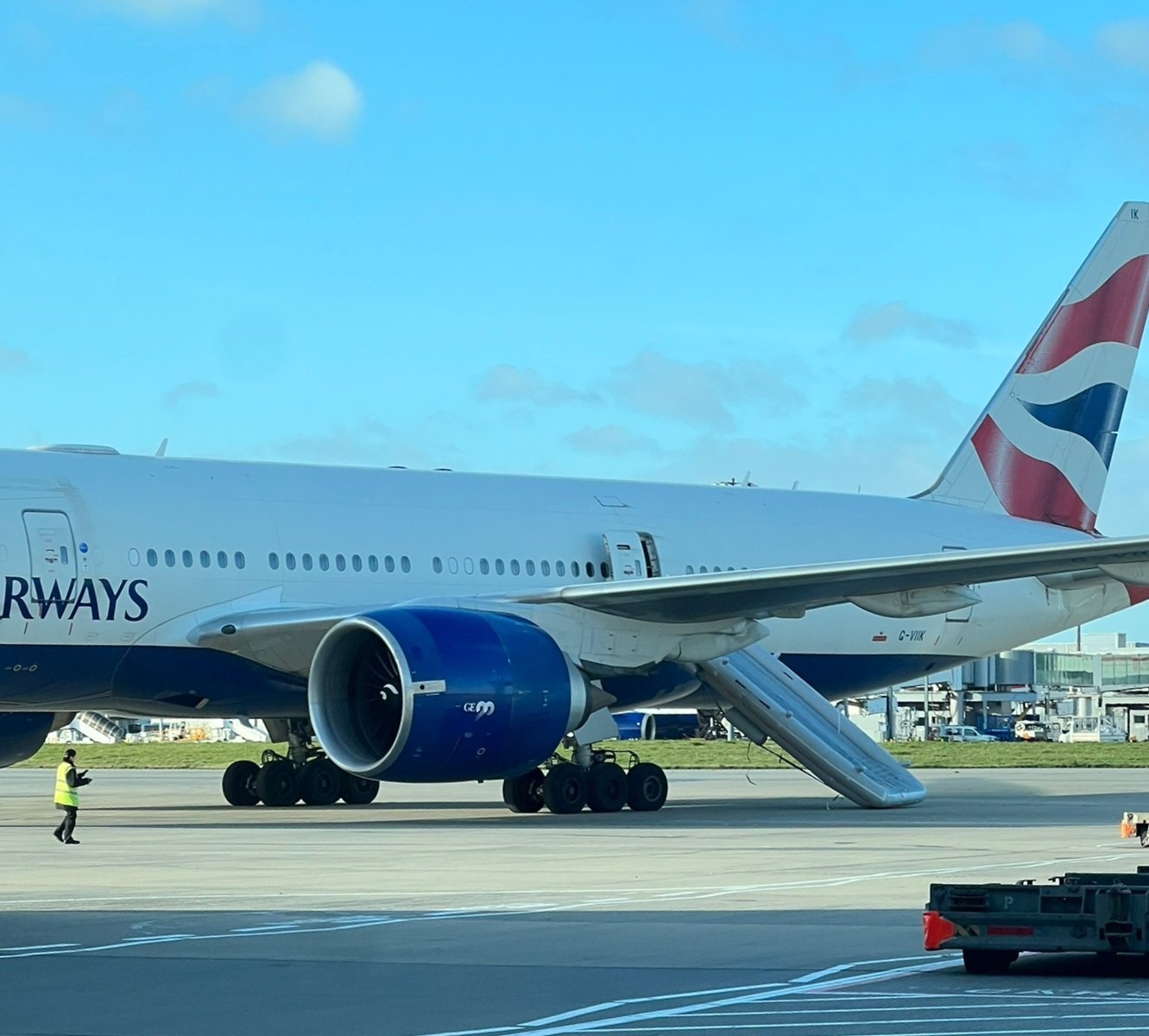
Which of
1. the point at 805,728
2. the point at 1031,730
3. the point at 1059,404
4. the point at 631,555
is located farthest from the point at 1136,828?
the point at 1031,730

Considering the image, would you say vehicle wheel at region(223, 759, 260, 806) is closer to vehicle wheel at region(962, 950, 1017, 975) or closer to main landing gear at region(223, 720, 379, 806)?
main landing gear at region(223, 720, 379, 806)

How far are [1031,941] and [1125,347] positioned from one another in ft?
74.2

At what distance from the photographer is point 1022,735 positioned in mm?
92312

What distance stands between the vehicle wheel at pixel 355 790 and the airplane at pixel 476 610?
3 cm

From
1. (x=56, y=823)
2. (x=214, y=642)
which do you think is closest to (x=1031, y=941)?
(x=214, y=642)

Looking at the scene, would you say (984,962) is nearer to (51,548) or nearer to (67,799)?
(67,799)

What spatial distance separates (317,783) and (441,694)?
613 centimetres

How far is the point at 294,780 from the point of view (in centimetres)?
2531

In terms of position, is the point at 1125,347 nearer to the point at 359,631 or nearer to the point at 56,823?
the point at 359,631

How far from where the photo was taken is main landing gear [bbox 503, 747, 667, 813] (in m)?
23.4

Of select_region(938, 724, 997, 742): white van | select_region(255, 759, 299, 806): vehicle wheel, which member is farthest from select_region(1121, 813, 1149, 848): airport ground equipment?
select_region(938, 724, 997, 742): white van

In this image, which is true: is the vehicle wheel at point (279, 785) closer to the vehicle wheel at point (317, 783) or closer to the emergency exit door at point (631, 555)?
the vehicle wheel at point (317, 783)

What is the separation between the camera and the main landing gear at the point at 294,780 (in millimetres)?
25281

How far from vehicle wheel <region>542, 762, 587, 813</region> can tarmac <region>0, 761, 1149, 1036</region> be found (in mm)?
526
